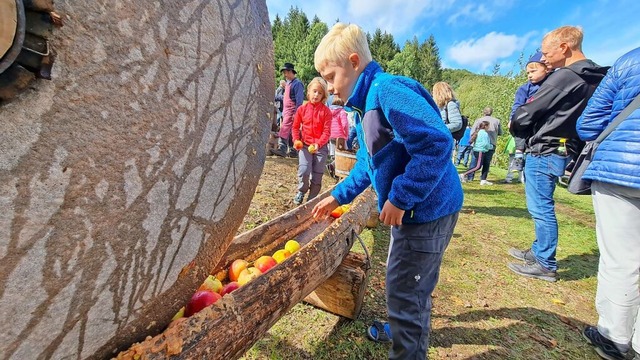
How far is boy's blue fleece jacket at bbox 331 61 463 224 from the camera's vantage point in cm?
149

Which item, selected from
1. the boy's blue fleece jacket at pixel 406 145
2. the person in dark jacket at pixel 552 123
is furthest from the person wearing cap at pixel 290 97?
the boy's blue fleece jacket at pixel 406 145

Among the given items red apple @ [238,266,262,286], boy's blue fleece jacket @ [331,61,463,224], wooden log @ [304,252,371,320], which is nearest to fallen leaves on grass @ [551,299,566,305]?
wooden log @ [304,252,371,320]

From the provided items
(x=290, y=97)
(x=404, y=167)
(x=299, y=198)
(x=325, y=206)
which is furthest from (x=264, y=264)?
(x=290, y=97)

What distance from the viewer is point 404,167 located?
1681 millimetres

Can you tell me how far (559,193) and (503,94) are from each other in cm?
1127

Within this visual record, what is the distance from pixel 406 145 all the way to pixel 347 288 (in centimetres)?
133

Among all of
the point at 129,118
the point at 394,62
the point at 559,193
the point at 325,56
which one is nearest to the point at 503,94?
the point at 559,193

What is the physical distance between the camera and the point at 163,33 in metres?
0.88

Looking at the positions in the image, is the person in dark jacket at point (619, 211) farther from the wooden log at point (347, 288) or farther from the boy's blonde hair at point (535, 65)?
the wooden log at point (347, 288)

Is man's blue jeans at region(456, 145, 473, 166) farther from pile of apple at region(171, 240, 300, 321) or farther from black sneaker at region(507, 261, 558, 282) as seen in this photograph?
pile of apple at region(171, 240, 300, 321)

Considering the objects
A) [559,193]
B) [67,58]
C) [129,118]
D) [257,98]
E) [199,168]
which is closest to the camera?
[67,58]

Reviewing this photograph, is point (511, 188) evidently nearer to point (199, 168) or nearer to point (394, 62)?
point (199, 168)

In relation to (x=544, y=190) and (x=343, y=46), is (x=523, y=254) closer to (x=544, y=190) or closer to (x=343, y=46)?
(x=544, y=190)

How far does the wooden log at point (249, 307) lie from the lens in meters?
1.08
